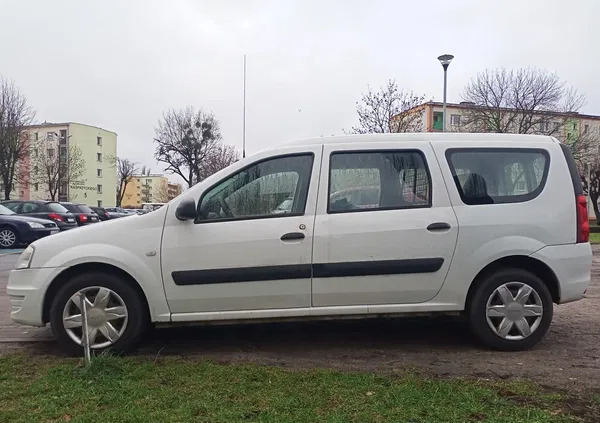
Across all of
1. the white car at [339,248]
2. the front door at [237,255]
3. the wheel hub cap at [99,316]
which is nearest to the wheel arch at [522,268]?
the white car at [339,248]

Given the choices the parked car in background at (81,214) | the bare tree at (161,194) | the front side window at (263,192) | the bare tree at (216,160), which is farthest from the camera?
the bare tree at (161,194)

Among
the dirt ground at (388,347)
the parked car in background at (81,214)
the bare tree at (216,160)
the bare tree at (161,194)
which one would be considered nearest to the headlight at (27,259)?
the dirt ground at (388,347)

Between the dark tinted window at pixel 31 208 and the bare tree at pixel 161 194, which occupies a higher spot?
the bare tree at pixel 161 194

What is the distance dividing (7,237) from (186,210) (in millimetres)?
12556

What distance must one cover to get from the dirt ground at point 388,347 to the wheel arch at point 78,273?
1.60 feet

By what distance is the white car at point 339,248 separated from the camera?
4.05 m

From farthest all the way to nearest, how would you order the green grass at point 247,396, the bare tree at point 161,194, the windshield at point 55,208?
the bare tree at point 161,194
the windshield at point 55,208
the green grass at point 247,396

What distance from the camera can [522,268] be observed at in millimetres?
4336

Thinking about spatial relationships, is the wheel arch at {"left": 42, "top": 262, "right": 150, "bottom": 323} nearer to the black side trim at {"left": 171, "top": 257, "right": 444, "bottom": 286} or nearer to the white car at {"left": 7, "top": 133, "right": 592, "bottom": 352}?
the white car at {"left": 7, "top": 133, "right": 592, "bottom": 352}

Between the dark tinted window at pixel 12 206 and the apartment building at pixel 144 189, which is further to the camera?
the apartment building at pixel 144 189

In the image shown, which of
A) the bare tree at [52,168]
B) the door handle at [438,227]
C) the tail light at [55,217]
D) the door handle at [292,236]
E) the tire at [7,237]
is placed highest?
the bare tree at [52,168]

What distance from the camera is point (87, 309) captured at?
4.04m

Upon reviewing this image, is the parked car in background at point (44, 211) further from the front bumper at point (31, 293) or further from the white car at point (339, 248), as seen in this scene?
the white car at point (339, 248)

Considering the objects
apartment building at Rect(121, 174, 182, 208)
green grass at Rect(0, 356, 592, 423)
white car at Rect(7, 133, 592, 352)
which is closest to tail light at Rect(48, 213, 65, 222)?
white car at Rect(7, 133, 592, 352)
